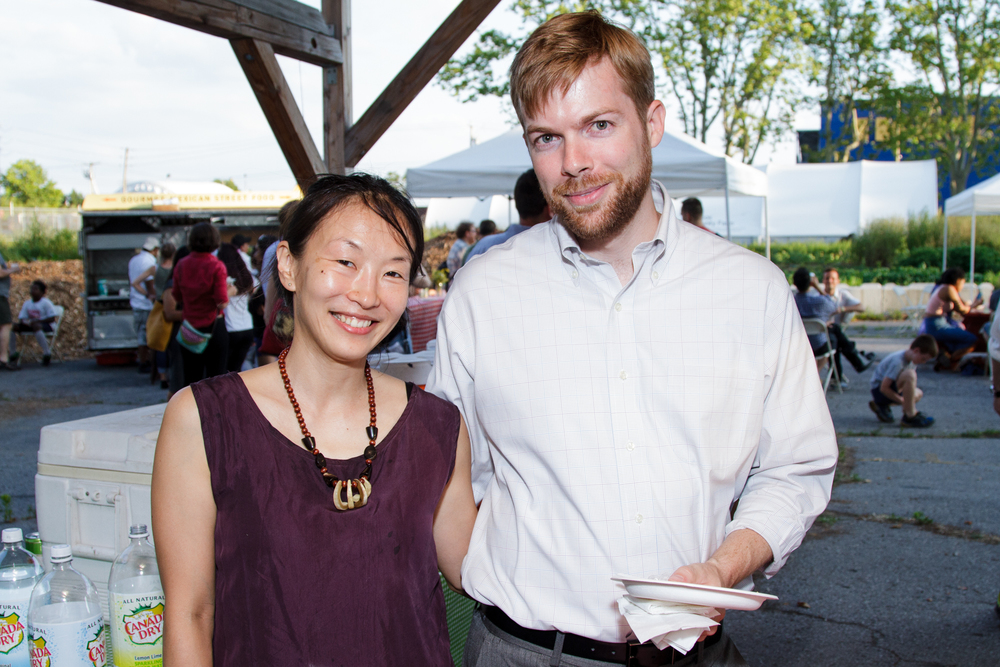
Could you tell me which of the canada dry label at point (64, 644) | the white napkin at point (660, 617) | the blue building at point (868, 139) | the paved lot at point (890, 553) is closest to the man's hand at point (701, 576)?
the white napkin at point (660, 617)

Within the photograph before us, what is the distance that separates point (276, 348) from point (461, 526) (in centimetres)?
347

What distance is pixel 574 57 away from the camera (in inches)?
65.4

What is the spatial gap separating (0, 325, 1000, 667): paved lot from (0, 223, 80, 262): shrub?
1680cm

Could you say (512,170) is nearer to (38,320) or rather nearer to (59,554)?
(59,554)

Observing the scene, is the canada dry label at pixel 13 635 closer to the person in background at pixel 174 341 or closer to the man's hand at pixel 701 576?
the man's hand at pixel 701 576

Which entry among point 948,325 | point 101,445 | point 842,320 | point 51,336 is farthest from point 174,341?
point 948,325

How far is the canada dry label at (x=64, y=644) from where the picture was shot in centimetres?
178

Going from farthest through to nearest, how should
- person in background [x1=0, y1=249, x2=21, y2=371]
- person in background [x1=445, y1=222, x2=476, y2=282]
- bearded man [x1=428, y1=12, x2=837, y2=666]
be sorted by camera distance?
person in background [x1=0, y1=249, x2=21, y2=371]
person in background [x1=445, y1=222, x2=476, y2=282]
bearded man [x1=428, y1=12, x2=837, y2=666]

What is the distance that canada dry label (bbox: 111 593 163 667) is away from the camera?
1855mm

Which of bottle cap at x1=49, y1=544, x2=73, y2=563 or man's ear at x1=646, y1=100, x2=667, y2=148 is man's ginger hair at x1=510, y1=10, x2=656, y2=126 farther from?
bottle cap at x1=49, y1=544, x2=73, y2=563

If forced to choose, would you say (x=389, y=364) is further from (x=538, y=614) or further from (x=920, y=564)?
(x=920, y=564)

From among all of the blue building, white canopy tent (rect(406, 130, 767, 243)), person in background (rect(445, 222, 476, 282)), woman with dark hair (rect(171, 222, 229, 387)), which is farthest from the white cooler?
the blue building

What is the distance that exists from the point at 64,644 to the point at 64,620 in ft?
0.37

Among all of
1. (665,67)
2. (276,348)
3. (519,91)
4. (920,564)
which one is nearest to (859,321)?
(665,67)
